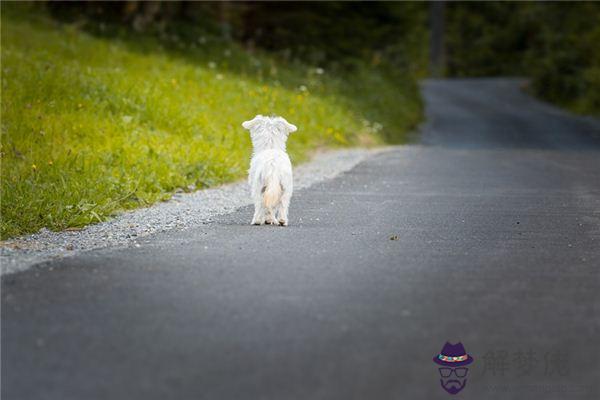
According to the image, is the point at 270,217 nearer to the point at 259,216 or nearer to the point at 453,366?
the point at 259,216

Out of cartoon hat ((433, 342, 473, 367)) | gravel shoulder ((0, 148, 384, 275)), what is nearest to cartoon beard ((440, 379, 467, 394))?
cartoon hat ((433, 342, 473, 367))

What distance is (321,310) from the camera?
285 inches

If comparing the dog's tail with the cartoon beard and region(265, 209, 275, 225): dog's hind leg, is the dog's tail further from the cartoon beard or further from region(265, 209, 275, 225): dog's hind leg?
the cartoon beard

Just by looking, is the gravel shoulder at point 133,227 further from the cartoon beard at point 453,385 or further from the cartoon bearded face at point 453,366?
the cartoon beard at point 453,385

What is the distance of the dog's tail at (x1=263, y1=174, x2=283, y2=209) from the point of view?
1097 cm

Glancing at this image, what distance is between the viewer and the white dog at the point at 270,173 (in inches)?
435

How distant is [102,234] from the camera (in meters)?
11.1

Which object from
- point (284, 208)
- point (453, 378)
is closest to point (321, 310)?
point (453, 378)


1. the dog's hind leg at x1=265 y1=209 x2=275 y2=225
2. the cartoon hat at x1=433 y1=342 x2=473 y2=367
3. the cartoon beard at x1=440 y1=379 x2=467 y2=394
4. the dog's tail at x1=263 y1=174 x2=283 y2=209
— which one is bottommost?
the dog's hind leg at x1=265 y1=209 x2=275 y2=225

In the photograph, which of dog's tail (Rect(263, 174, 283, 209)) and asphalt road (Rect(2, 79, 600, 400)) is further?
dog's tail (Rect(263, 174, 283, 209))

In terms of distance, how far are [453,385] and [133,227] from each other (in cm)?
660

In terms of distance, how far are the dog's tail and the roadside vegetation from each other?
34534 millimetres

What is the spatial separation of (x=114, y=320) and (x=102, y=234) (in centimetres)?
439

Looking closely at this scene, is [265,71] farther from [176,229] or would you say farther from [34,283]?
[34,283]
